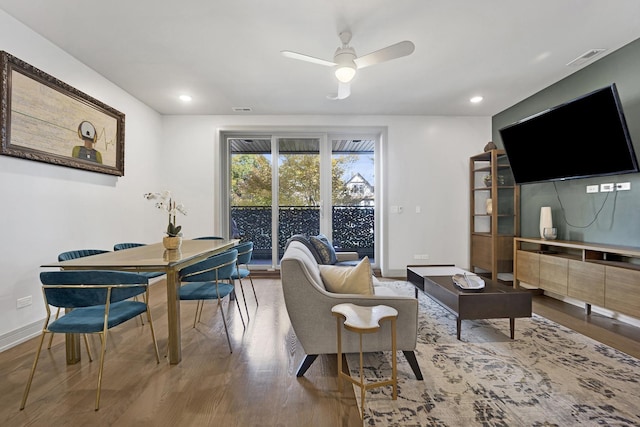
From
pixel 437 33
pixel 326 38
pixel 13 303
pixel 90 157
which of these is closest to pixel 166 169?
pixel 90 157

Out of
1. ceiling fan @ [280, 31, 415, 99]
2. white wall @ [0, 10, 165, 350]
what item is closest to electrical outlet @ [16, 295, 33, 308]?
white wall @ [0, 10, 165, 350]

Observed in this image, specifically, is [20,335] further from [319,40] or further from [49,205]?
[319,40]

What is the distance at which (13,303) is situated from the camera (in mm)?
2426

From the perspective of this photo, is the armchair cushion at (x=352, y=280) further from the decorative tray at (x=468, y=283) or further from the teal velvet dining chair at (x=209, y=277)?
the decorative tray at (x=468, y=283)

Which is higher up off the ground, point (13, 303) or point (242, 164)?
point (242, 164)

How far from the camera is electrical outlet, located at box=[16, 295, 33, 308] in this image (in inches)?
97.2

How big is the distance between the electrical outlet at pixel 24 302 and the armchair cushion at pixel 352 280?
2.64 meters

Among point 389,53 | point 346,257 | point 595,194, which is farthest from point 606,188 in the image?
point 346,257

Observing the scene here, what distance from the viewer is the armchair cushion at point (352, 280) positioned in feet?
6.41

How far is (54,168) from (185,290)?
73.6 inches

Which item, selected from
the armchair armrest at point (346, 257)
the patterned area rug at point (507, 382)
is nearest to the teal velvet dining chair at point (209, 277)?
the patterned area rug at point (507, 382)

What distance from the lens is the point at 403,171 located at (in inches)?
193

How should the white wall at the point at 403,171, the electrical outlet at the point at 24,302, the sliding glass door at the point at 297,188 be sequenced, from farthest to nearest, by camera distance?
1. the sliding glass door at the point at 297,188
2. the white wall at the point at 403,171
3. the electrical outlet at the point at 24,302

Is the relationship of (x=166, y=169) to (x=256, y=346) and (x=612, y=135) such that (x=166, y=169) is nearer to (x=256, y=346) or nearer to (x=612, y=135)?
(x=256, y=346)
